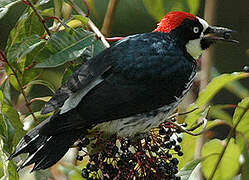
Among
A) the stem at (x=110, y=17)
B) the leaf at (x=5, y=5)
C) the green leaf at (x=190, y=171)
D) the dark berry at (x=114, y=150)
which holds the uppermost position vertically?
the leaf at (x=5, y=5)

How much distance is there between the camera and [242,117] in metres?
1.91

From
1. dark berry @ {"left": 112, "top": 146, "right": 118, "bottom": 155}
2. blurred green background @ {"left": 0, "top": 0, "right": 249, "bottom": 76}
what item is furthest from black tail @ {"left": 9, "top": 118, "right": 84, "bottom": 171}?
blurred green background @ {"left": 0, "top": 0, "right": 249, "bottom": 76}

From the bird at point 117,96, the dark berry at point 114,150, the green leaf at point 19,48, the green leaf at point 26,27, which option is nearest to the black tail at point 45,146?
the bird at point 117,96

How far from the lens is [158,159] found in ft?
5.83

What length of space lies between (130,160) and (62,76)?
37 cm

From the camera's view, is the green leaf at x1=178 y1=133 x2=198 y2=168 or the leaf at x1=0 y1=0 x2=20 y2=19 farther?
the green leaf at x1=178 y1=133 x2=198 y2=168

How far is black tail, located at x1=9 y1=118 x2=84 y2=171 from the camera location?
1.70 metres

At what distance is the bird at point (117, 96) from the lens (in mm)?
1726

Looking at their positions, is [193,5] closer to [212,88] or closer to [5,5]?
[212,88]

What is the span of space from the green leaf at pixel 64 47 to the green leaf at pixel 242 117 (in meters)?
0.52

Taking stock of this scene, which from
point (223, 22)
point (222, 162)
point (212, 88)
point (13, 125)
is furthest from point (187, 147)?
point (223, 22)

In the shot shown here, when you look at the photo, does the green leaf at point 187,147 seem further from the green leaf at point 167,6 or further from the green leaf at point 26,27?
the green leaf at point 26,27

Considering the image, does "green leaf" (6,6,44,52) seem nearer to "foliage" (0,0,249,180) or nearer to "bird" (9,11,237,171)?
"foliage" (0,0,249,180)

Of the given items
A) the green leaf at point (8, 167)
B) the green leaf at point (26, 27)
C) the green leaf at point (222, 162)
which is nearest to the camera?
the green leaf at point (8, 167)
